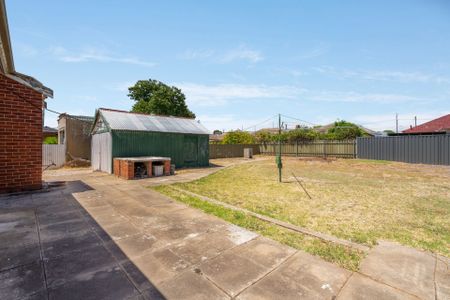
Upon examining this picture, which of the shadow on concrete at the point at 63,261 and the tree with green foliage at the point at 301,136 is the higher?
the tree with green foliage at the point at 301,136

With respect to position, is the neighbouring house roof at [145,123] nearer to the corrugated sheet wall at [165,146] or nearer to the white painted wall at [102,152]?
the corrugated sheet wall at [165,146]

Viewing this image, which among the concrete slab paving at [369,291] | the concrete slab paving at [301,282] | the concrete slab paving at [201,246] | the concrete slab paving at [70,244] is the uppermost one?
the concrete slab paving at [70,244]

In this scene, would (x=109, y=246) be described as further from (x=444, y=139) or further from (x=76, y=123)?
(x=444, y=139)

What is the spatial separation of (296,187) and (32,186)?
313 inches

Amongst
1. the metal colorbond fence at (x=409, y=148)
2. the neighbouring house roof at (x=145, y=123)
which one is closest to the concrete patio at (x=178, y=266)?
the neighbouring house roof at (x=145, y=123)

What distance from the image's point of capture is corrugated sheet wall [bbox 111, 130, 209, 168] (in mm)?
11945

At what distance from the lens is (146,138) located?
1293 cm

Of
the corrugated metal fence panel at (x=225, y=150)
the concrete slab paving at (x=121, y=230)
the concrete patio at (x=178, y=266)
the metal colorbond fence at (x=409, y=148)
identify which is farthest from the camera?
the corrugated metal fence panel at (x=225, y=150)

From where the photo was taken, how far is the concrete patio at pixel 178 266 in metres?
2.15

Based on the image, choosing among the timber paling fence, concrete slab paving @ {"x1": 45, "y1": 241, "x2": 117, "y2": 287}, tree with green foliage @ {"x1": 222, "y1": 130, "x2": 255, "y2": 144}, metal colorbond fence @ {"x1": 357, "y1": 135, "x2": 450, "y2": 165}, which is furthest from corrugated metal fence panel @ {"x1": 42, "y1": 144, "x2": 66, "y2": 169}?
metal colorbond fence @ {"x1": 357, "y1": 135, "x2": 450, "y2": 165}

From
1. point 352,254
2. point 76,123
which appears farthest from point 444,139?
point 76,123

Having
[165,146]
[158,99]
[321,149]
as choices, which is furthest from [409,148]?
[158,99]

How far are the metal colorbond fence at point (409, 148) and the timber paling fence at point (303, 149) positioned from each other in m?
1.29

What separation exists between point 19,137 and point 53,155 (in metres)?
11.1
